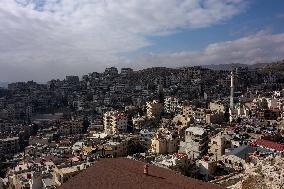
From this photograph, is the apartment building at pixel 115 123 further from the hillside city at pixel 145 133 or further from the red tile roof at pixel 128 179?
the red tile roof at pixel 128 179

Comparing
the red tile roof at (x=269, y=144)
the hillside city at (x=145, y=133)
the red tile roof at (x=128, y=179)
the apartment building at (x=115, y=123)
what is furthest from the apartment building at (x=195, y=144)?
the red tile roof at (x=128, y=179)

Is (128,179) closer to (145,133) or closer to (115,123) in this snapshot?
(145,133)

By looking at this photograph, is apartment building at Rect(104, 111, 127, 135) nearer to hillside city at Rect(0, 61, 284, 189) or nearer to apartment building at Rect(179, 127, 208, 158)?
hillside city at Rect(0, 61, 284, 189)

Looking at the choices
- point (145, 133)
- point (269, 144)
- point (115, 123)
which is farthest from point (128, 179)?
point (115, 123)

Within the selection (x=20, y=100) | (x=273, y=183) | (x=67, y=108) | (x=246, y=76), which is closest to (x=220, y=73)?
(x=246, y=76)

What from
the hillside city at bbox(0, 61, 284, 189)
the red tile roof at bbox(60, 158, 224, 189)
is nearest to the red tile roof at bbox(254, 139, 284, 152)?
the hillside city at bbox(0, 61, 284, 189)

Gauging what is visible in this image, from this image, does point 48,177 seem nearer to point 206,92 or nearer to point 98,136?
point 98,136
